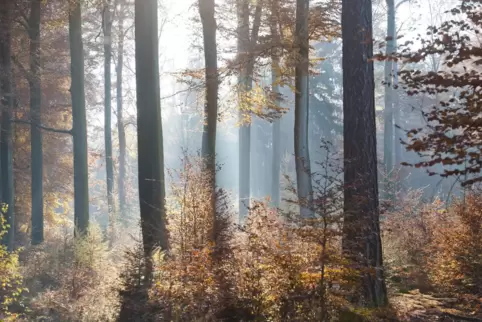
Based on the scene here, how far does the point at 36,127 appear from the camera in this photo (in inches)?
691

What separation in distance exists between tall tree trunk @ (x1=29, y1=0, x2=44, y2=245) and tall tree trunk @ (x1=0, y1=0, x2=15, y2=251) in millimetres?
1424

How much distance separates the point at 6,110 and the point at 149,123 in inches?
274

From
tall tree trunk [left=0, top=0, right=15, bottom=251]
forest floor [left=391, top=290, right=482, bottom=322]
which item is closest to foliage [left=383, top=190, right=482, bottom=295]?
forest floor [left=391, top=290, right=482, bottom=322]

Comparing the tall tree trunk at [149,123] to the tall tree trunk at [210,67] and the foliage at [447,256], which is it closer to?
the tall tree trunk at [210,67]

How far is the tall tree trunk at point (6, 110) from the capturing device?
1452 centimetres

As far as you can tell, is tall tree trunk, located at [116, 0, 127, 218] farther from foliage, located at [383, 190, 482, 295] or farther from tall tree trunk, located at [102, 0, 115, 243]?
foliage, located at [383, 190, 482, 295]

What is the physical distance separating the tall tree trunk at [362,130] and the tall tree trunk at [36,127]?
12.6m

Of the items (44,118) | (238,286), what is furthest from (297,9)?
(44,118)

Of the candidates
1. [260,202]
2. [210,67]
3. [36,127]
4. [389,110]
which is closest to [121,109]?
[36,127]

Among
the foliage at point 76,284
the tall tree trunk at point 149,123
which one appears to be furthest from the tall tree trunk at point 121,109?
the tall tree trunk at point 149,123

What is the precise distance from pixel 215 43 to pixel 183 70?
42.9 inches

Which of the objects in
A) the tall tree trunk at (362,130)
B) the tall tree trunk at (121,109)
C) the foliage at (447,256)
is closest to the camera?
the tall tree trunk at (362,130)

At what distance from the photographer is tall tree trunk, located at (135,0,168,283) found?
997 centimetres

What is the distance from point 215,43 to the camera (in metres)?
13.0
